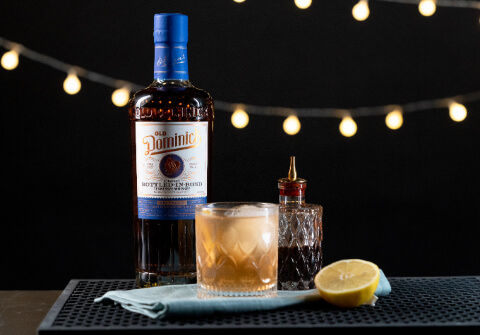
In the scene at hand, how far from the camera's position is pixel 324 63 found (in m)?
1.49

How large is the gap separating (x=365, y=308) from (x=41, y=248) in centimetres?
83

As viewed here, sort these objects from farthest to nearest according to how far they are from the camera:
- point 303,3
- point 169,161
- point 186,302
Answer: point 303,3 < point 169,161 < point 186,302

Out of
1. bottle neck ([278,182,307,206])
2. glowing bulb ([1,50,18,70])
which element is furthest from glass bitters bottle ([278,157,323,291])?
glowing bulb ([1,50,18,70])

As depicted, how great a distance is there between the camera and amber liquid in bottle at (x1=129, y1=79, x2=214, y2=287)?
1137 millimetres

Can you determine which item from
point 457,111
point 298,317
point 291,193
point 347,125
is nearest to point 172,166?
point 291,193

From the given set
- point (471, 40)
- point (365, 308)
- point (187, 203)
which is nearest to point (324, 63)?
point (471, 40)

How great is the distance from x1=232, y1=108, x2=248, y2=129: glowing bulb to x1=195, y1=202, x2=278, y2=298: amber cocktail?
49cm

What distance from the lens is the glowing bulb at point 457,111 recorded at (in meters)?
1.52

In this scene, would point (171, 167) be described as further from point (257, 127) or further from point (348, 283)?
point (257, 127)

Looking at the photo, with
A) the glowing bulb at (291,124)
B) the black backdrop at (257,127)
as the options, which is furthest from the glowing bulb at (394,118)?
the glowing bulb at (291,124)

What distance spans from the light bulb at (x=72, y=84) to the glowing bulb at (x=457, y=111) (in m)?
0.84

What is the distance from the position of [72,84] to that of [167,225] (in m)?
0.52

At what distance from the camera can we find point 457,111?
1.52 metres

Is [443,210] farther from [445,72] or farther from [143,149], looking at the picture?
[143,149]
